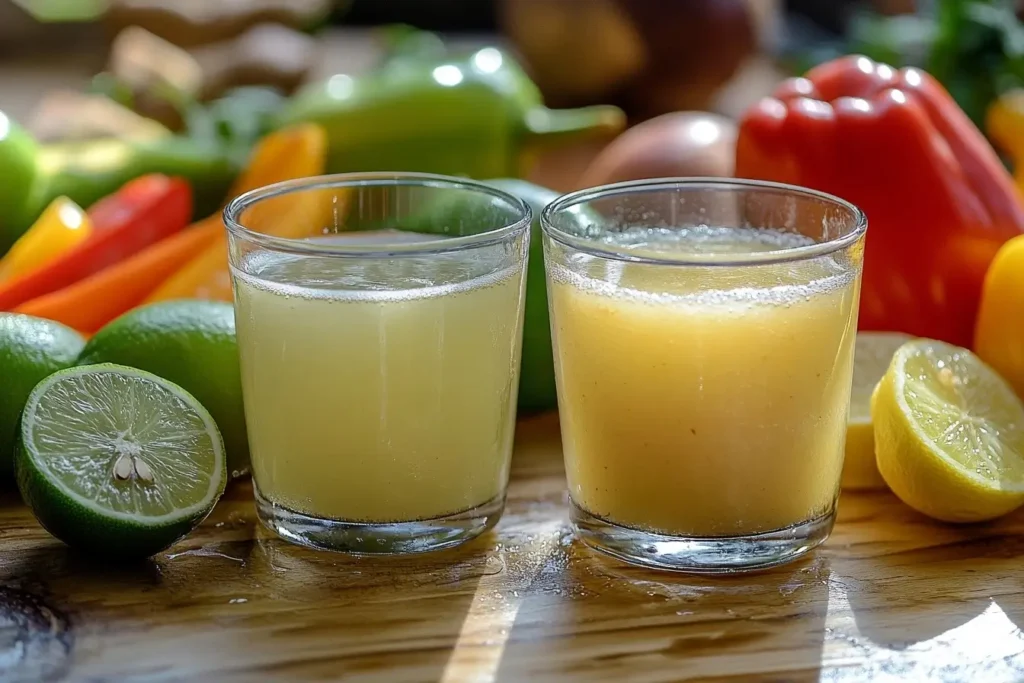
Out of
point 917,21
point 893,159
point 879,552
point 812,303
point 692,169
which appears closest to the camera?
point 812,303

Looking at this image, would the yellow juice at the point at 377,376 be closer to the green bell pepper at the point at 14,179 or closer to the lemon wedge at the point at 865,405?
the lemon wedge at the point at 865,405

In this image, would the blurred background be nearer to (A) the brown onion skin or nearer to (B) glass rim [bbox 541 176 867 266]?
(A) the brown onion skin

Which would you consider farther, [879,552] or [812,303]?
[879,552]

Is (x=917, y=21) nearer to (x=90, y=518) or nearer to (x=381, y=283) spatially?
(x=381, y=283)

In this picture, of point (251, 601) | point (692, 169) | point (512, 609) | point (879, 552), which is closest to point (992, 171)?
point (692, 169)

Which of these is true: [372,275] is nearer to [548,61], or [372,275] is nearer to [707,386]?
[707,386]

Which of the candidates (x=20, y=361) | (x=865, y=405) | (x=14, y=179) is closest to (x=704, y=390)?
(x=865, y=405)
